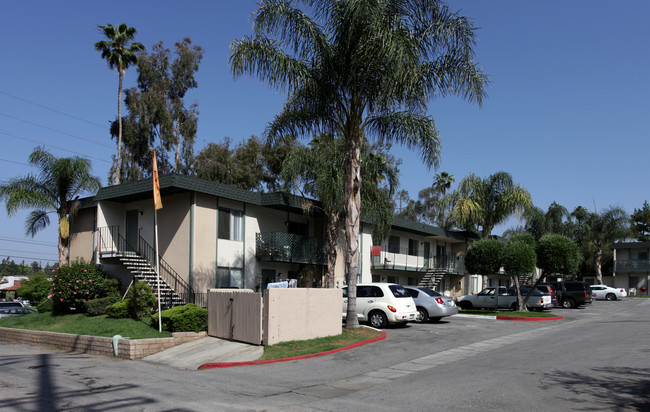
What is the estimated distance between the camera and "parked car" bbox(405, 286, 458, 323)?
21469mm

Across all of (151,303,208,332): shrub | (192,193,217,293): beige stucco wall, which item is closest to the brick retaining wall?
(151,303,208,332): shrub

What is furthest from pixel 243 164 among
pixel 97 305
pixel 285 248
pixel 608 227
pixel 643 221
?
pixel 643 221

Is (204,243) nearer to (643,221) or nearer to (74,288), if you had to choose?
(74,288)

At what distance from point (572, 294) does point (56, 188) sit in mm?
31009

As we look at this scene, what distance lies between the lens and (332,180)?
2247 cm

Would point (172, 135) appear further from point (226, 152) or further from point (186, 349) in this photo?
point (186, 349)

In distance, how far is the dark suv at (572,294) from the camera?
1374 inches

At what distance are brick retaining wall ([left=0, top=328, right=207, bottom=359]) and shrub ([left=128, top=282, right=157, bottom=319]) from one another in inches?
87.6

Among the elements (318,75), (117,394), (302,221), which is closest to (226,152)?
(302,221)

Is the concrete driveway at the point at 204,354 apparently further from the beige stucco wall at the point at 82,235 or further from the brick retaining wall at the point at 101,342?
the beige stucco wall at the point at 82,235

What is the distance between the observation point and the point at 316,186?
2381 centimetres

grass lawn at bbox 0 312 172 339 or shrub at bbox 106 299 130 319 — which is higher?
shrub at bbox 106 299 130 319

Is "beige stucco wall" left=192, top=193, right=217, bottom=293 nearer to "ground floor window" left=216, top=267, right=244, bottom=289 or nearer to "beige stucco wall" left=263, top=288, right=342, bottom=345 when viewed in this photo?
"ground floor window" left=216, top=267, right=244, bottom=289

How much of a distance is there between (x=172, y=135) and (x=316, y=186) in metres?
20.3
